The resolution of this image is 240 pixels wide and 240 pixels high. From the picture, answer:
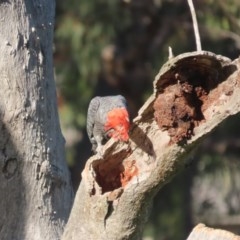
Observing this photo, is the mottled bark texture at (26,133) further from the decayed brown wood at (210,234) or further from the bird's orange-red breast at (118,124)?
the decayed brown wood at (210,234)

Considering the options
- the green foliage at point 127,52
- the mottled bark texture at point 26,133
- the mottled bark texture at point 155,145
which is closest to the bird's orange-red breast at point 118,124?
the mottled bark texture at point 155,145

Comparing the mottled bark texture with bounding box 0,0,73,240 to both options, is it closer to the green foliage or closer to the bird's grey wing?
the bird's grey wing

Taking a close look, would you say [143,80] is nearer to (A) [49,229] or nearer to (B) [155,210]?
(B) [155,210]

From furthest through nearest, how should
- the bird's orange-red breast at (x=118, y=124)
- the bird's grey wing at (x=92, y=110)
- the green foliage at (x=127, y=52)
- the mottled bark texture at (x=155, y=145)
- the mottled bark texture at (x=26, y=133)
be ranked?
1. the green foliage at (x=127, y=52)
2. the bird's grey wing at (x=92, y=110)
3. the mottled bark texture at (x=26, y=133)
4. the bird's orange-red breast at (x=118, y=124)
5. the mottled bark texture at (x=155, y=145)

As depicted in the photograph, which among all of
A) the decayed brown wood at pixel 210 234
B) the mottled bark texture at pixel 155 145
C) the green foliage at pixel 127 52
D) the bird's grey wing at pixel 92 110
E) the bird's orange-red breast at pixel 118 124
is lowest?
the decayed brown wood at pixel 210 234

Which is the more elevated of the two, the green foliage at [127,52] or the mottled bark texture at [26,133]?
the green foliage at [127,52]

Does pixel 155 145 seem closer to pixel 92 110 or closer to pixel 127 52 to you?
pixel 92 110

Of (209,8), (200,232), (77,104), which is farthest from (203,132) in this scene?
(77,104)
